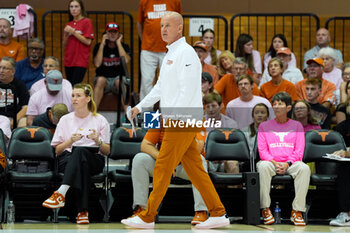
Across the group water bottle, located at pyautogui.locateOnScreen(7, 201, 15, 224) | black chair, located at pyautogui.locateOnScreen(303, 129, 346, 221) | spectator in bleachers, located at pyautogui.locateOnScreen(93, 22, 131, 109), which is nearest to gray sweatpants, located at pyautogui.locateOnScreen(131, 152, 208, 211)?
water bottle, located at pyautogui.locateOnScreen(7, 201, 15, 224)

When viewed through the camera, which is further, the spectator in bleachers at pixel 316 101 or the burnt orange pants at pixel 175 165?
the spectator in bleachers at pixel 316 101

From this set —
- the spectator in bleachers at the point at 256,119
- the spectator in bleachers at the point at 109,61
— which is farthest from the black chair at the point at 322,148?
the spectator in bleachers at the point at 109,61

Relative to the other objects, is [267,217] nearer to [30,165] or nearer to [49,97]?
[30,165]

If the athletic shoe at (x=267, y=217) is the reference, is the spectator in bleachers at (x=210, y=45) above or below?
above

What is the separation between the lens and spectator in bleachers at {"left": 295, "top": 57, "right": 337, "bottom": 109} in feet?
30.2

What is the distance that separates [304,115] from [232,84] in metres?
1.51

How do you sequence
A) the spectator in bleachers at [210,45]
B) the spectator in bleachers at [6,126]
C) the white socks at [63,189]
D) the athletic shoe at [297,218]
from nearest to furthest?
the white socks at [63,189] → the athletic shoe at [297,218] → the spectator in bleachers at [6,126] → the spectator in bleachers at [210,45]

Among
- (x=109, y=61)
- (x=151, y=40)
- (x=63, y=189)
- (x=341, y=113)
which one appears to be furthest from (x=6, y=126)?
(x=341, y=113)

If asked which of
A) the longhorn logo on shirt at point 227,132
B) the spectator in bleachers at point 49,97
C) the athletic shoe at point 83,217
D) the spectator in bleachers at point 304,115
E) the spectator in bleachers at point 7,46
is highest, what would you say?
the spectator in bleachers at point 7,46

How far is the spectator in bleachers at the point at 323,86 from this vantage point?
9219mm

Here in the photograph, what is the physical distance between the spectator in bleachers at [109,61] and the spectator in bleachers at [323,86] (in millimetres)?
2541

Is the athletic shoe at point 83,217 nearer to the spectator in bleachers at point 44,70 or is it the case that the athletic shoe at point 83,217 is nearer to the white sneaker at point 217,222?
the white sneaker at point 217,222

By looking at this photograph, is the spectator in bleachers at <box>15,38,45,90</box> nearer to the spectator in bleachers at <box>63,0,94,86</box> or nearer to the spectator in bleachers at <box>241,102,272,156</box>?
the spectator in bleachers at <box>63,0,94,86</box>

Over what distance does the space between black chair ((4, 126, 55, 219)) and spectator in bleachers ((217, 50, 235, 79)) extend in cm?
331
